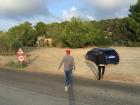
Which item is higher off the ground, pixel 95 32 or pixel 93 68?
pixel 95 32

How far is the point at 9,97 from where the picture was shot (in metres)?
16.5

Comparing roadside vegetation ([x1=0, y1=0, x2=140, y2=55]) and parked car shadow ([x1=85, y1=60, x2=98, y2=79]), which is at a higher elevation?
roadside vegetation ([x1=0, y1=0, x2=140, y2=55])

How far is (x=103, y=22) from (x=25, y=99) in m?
55.7

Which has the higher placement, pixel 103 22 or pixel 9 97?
pixel 103 22

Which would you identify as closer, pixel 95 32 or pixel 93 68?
pixel 93 68

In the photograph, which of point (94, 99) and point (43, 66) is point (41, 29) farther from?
point (94, 99)

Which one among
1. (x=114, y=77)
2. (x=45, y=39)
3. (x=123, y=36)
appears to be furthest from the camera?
(x=45, y=39)

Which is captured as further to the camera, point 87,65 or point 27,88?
point 87,65

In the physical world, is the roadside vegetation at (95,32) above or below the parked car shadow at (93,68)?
above

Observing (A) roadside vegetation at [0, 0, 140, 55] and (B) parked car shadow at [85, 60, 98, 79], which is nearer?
(B) parked car shadow at [85, 60, 98, 79]

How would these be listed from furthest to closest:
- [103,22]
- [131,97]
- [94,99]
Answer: [103,22]
[131,97]
[94,99]

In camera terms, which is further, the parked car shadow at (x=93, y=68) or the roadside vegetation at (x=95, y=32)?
the roadside vegetation at (x=95, y=32)

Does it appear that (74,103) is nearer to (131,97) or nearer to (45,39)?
(131,97)

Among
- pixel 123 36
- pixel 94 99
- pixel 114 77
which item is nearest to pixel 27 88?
pixel 94 99
